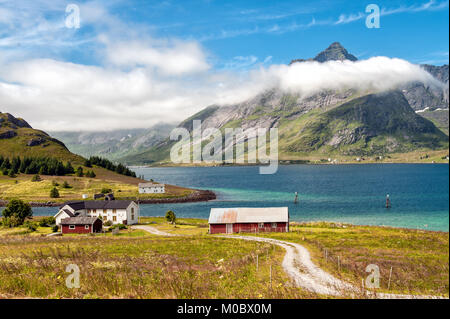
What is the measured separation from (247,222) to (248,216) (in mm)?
1955

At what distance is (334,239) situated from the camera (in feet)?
204

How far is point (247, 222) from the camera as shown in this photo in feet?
242

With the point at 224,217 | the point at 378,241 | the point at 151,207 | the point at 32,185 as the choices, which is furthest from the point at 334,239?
the point at 32,185

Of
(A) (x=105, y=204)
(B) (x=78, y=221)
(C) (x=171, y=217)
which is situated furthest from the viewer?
(C) (x=171, y=217)

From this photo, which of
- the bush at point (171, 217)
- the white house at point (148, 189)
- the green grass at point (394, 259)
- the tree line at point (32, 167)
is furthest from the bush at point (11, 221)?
the white house at point (148, 189)

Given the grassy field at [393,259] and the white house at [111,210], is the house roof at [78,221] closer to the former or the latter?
the white house at [111,210]

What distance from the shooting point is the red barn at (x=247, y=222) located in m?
73.1

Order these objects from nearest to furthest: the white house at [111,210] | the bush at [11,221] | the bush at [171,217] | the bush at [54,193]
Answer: the bush at [11,221]
the white house at [111,210]
the bush at [171,217]
the bush at [54,193]

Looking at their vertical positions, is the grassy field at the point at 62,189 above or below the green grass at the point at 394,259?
above

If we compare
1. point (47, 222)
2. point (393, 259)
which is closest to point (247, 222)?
point (393, 259)

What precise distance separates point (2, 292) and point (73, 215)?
2911 inches

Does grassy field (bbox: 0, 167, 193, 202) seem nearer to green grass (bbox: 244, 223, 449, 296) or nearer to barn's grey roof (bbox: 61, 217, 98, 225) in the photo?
barn's grey roof (bbox: 61, 217, 98, 225)

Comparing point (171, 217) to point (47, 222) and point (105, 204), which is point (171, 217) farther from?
point (47, 222)
